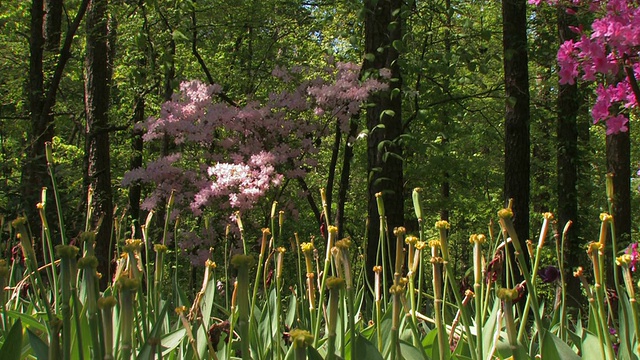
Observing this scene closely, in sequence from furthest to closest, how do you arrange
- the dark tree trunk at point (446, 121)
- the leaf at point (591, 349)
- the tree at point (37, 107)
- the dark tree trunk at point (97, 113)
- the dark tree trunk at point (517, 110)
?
the dark tree trunk at point (97, 113), the dark tree trunk at point (517, 110), the tree at point (37, 107), the dark tree trunk at point (446, 121), the leaf at point (591, 349)

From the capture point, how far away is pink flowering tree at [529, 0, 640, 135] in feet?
8.04

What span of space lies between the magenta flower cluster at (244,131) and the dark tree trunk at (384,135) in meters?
0.18

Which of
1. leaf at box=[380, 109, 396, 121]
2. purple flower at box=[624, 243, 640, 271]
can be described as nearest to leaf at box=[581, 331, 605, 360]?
purple flower at box=[624, 243, 640, 271]

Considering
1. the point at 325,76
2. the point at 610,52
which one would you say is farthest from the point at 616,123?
the point at 325,76

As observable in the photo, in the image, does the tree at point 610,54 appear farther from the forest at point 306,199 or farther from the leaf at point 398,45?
the leaf at point 398,45

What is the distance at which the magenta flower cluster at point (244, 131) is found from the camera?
15.5 feet

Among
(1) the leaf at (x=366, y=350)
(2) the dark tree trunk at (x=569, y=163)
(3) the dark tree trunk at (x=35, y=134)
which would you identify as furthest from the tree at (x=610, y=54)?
(2) the dark tree trunk at (x=569, y=163)

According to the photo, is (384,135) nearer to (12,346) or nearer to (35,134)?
(35,134)

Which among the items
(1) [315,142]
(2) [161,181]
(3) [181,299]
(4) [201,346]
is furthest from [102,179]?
(4) [201,346]

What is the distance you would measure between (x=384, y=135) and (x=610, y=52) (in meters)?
2.00

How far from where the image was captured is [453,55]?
14.6 feet

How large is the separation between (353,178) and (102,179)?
6541mm

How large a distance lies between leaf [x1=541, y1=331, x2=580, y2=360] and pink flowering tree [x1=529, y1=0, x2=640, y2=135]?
191cm

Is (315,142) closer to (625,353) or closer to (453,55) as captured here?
(453,55)
